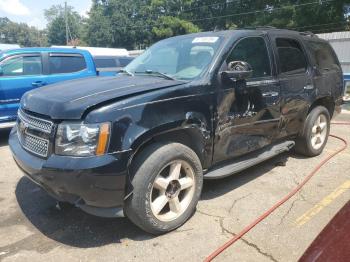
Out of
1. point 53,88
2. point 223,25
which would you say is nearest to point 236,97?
point 53,88

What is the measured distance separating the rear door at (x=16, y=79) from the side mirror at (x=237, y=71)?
4801 mm

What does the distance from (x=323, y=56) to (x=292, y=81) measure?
135 cm

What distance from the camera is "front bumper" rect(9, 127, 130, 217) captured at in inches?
116

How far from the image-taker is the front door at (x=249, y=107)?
3.96 m

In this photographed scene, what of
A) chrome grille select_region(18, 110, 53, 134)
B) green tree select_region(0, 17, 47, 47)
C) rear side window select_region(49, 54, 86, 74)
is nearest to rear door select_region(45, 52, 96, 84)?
rear side window select_region(49, 54, 86, 74)

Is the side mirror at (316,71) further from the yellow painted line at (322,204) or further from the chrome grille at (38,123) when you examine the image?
the chrome grille at (38,123)

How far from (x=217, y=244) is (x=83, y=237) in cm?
128

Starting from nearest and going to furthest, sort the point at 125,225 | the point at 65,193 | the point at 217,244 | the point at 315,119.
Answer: the point at 65,193 < the point at 217,244 < the point at 125,225 < the point at 315,119

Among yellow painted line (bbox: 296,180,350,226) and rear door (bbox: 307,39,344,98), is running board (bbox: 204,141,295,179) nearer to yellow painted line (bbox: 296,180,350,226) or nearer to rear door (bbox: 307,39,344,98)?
yellow painted line (bbox: 296,180,350,226)

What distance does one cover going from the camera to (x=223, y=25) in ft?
151

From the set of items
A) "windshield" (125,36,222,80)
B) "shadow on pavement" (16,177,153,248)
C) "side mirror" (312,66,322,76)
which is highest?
"windshield" (125,36,222,80)

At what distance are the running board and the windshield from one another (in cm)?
108

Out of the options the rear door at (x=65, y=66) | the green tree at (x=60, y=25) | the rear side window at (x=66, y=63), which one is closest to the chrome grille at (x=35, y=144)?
the rear door at (x=65, y=66)

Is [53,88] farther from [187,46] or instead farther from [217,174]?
[217,174]
